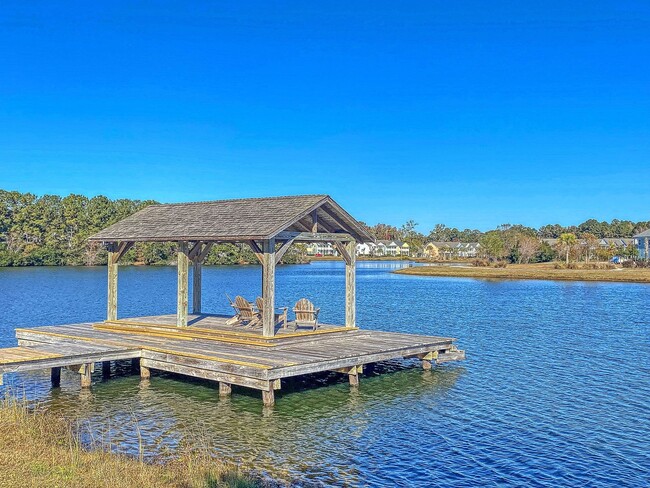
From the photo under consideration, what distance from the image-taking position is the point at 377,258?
186 meters

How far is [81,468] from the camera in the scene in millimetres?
9469

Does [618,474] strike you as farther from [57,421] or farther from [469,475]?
[57,421]

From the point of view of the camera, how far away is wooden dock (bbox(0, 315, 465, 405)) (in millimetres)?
15281

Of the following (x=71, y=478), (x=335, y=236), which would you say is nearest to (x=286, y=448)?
(x=71, y=478)

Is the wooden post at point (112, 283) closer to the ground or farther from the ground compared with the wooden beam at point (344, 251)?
closer to the ground

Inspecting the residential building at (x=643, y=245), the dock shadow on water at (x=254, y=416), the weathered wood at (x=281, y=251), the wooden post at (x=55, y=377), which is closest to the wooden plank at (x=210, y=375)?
the dock shadow on water at (x=254, y=416)

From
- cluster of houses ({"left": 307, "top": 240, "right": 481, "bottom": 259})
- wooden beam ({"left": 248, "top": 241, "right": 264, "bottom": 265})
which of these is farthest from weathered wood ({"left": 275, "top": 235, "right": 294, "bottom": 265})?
cluster of houses ({"left": 307, "top": 240, "right": 481, "bottom": 259})

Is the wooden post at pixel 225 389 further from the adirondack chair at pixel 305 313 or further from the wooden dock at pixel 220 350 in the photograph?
the adirondack chair at pixel 305 313

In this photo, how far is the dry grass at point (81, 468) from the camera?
8797mm

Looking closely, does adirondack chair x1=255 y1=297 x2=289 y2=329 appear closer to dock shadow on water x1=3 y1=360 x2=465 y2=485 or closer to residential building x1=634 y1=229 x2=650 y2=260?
dock shadow on water x1=3 y1=360 x2=465 y2=485

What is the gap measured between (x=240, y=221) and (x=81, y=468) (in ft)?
34.2

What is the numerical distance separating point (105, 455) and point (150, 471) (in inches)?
54.7

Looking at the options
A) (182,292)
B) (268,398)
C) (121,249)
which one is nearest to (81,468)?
(268,398)

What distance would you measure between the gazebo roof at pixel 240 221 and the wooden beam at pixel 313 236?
90 mm
